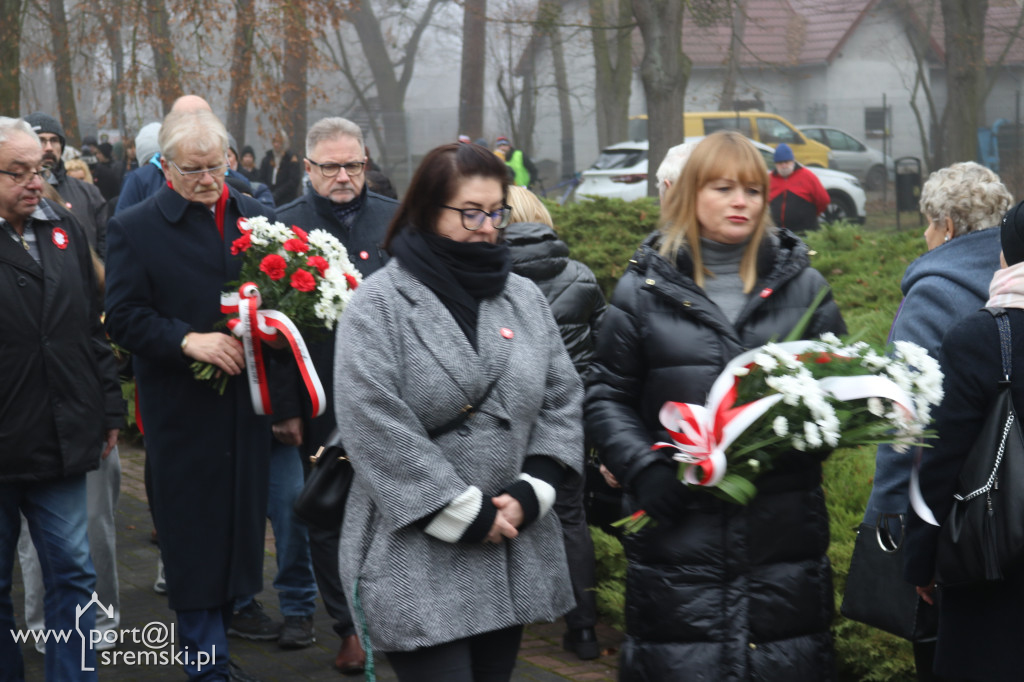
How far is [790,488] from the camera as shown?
3410mm

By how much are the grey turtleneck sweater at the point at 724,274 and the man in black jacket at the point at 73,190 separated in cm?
447

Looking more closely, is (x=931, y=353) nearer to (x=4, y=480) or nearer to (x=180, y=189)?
(x=180, y=189)

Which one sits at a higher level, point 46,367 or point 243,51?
point 243,51

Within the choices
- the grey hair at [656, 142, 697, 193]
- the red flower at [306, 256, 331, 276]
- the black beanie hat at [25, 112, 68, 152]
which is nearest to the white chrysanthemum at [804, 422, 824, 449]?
the red flower at [306, 256, 331, 276]

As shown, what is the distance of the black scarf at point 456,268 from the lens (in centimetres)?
347

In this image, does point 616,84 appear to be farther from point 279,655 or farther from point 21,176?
point 21,176

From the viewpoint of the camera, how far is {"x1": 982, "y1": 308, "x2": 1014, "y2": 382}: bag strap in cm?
335

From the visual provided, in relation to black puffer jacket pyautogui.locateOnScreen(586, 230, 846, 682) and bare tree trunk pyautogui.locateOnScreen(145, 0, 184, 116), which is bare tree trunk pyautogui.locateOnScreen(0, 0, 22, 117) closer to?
bare tree trunk pyautogui.locateOnScreen(145, 0, 184, 116)

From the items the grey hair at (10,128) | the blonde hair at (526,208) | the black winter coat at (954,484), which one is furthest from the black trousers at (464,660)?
the blonde hair at (526,208)

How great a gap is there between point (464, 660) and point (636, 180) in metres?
19.8

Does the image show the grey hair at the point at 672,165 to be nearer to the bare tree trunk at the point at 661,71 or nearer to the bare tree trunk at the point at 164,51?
the bare tree trunk at the point at 661,71

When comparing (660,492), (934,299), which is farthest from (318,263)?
(934,299)

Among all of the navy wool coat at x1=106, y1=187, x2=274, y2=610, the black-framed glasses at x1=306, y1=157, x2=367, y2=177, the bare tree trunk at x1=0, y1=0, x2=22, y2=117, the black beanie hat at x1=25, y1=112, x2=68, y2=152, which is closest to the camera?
the navy wool coat at x1=106, y1=187, x2=274, y2=610

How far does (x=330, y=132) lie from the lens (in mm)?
5805
